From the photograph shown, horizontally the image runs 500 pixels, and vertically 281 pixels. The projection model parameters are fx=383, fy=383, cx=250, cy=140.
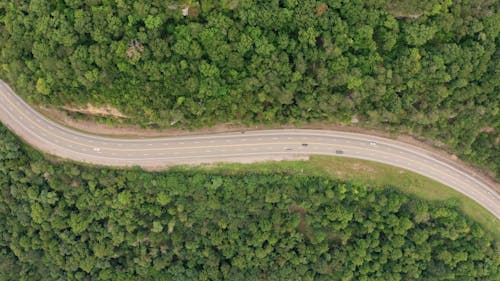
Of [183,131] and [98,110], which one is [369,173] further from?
[98,110]

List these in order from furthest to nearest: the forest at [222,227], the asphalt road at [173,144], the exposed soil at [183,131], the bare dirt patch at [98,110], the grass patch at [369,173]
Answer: the grass patch at [369,173]
the asphalt road at [173,144]
the exposed soil at [183,131]
the forest at [222,227]
the bare dirt patch at [98,110]

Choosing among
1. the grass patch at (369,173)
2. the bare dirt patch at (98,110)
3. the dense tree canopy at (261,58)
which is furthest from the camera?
the grass patch at (369,173)

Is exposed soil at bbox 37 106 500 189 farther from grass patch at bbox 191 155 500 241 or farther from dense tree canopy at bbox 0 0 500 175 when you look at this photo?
grass patch at bbox 191 155 500 241

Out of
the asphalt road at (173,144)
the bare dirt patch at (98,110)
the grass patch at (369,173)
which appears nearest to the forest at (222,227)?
the grass patch at (369,173)

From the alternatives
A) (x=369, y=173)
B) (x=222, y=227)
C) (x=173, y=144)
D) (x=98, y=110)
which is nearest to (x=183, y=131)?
(x=173, y=144)

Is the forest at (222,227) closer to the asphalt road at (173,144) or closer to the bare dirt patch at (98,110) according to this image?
the asphalt road at (173,144)

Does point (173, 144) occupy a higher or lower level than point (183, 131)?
lower

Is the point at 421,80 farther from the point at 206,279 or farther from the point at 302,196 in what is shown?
the point at 206,279
